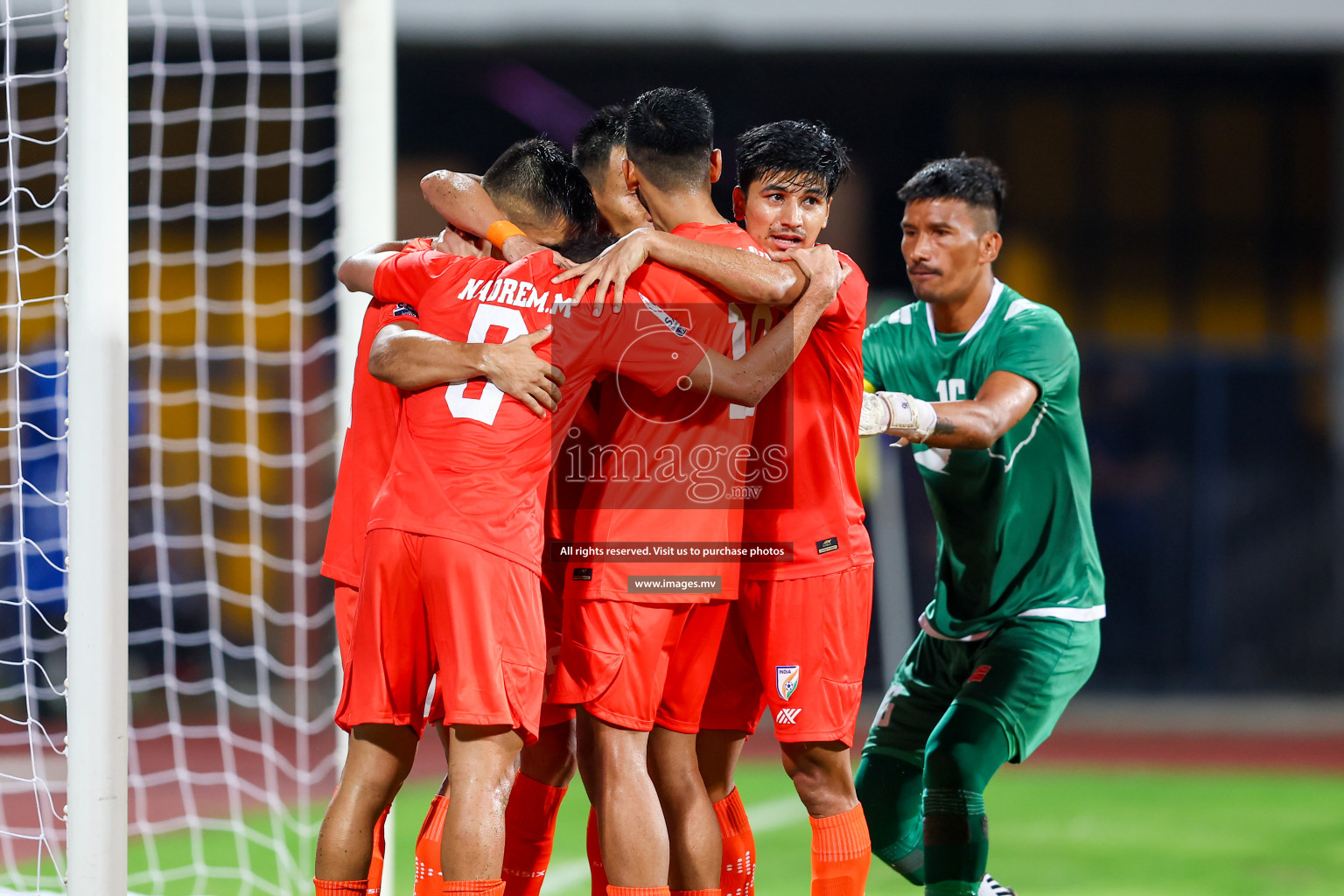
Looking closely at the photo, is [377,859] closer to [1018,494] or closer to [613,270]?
[613,270]

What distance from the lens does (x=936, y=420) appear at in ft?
12.2

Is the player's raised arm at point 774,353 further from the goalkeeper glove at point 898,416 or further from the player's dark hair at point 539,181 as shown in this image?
the player's dark hair at point 539,181

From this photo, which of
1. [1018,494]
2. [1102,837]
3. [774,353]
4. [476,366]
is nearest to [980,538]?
[1018,494]

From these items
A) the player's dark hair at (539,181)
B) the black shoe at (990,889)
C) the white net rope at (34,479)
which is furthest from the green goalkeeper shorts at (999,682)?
the white net rope at (34,479)

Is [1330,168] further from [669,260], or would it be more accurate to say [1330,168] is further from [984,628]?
[669,260]

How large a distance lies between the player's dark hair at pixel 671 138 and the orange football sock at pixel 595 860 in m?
1.76

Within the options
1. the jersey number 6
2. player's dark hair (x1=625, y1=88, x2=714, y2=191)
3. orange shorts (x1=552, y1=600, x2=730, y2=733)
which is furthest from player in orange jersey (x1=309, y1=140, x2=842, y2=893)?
player's dark hair (x1=625, y1=88, x2=714, y2=191)

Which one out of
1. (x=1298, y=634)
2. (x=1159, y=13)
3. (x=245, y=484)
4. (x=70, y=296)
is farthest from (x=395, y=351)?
(x=1159, y=13)

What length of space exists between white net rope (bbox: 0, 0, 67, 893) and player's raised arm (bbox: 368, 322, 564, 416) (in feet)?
6.74

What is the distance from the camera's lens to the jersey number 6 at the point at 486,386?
329cm

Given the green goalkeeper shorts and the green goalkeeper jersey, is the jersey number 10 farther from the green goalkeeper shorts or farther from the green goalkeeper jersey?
the green goalkeeper shorts

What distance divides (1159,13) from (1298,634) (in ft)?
19.7

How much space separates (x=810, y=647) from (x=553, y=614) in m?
0.77

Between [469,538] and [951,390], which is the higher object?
[951,390]
